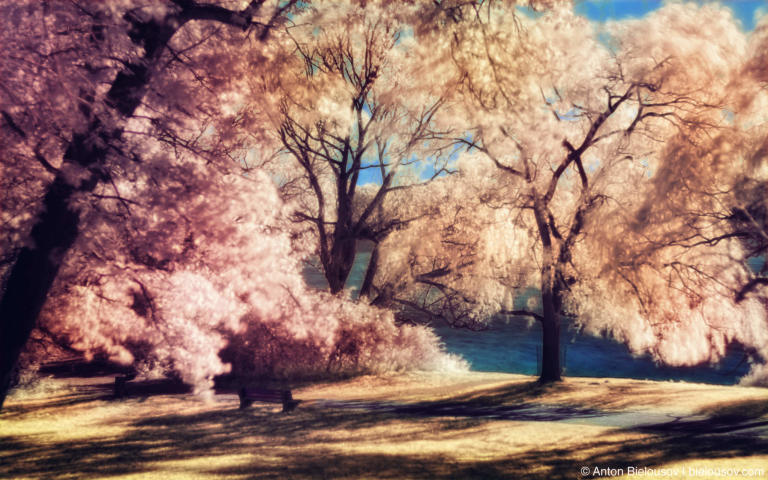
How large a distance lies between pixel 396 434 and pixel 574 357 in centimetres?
2564

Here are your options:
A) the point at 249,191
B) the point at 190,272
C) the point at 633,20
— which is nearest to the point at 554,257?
the point at 633,20

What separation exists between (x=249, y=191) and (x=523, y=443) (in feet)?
23.9

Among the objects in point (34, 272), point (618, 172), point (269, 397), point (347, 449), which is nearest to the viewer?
point (34, 272)

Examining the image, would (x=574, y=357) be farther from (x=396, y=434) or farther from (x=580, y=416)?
(x=396, y=434)

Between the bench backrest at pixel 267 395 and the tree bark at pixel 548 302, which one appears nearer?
the bench backrest at pixel 267 395

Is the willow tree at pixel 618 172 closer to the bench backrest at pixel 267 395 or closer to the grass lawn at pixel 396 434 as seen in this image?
the grass lawn at pixel 396 434

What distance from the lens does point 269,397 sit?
1245 centimetres

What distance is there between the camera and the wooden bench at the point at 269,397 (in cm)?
1234

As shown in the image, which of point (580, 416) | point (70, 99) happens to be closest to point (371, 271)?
point (580, 416)

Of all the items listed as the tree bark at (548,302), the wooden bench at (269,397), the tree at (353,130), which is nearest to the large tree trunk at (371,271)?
the tree at (353,130)

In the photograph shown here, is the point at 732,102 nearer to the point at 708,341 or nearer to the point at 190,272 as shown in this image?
the point at 708,341

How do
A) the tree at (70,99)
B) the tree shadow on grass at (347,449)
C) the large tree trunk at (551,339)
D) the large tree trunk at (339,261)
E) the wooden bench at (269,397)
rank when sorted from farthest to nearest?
the large tree trunk at (339,261), the large tree trunk at (551,339), the wooden bench at (269,397), the tree shadow on grass at (347,449), the tree at (70,99)

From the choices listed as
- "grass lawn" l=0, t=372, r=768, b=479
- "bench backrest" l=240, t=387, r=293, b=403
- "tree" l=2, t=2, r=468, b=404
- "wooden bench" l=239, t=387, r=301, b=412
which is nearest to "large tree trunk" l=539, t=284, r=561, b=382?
"grass lawn" l=0, t=372, r=768, b=479

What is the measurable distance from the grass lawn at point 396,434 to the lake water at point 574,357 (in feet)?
45.5
